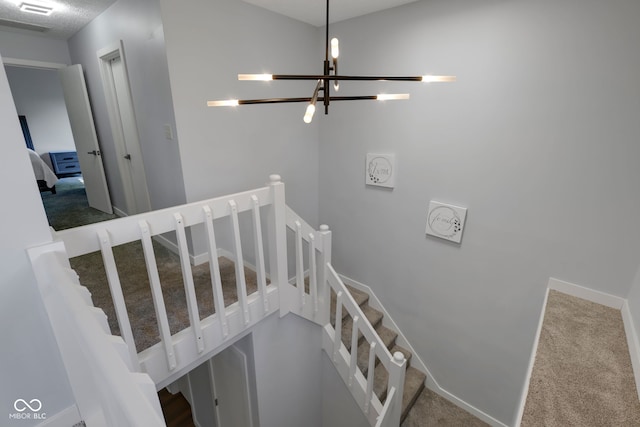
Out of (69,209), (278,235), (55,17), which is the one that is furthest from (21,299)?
(69,209)

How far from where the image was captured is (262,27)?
8.37ft

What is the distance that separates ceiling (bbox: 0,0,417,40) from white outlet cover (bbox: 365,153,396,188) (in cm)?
126

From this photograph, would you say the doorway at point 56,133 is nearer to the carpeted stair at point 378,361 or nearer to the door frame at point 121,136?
the door frame at point 121,136

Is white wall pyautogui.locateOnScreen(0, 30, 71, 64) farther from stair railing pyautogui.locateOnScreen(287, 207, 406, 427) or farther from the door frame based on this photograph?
stair railing pyautogui.locateOnScreen(287, 207, 406, 427)

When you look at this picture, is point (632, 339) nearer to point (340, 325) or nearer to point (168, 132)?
point (340, 325)

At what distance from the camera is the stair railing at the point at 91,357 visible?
456mm

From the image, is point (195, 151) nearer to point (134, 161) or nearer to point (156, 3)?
point (156, 3)

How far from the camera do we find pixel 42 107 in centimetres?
653

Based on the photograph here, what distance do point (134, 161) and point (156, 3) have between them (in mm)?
1677

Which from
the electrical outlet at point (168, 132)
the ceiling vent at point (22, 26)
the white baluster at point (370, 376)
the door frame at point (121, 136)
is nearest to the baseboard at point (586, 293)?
the white baluster at point (370, 376)

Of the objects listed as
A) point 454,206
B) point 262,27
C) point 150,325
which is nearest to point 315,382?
point 150,325

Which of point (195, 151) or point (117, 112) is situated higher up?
point (117, 112)

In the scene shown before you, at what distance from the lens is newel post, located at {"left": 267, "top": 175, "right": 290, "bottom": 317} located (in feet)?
6.13

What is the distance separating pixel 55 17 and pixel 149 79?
155cm
